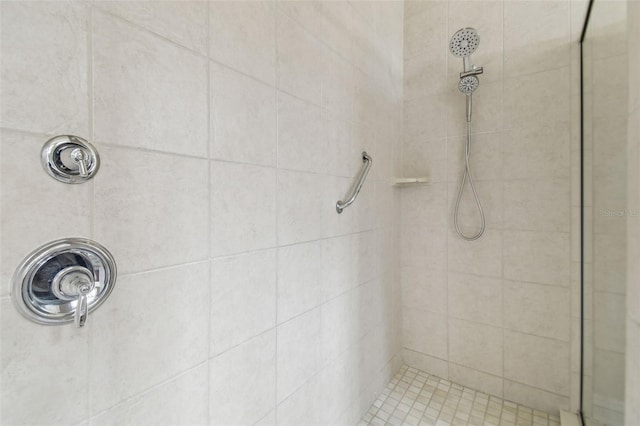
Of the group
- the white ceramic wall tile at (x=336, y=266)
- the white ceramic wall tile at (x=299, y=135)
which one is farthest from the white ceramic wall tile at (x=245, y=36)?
the white ceramic wall tile at (x=336, y=266)

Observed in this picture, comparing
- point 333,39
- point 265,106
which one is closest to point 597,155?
point 333,39

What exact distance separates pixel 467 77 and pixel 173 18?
143 centimetres

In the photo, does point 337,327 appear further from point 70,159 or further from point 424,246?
point 70,159

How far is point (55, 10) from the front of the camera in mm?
452

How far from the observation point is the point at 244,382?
2.57 ft

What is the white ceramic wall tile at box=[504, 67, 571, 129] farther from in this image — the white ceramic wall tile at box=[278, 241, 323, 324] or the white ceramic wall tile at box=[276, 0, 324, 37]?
the white ceramic wall tile at box=[278, 241, 323, 324]

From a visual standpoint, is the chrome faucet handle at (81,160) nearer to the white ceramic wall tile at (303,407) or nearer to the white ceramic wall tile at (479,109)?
the white ceramic wall tile at (303,407)

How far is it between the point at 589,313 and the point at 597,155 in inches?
27.2

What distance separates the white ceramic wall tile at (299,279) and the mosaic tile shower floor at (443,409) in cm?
83

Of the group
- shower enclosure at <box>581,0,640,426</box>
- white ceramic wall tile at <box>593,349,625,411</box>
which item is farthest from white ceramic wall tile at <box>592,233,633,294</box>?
white ceramic wall tile at <box>593,349,625,411</box>

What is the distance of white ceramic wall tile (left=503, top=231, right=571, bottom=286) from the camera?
4.35 feet

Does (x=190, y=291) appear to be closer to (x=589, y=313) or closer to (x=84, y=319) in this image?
(x=84, y=319)

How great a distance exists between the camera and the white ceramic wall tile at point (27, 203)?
410mm

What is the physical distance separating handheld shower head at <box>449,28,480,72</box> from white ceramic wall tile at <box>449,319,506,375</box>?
1.45 meters
